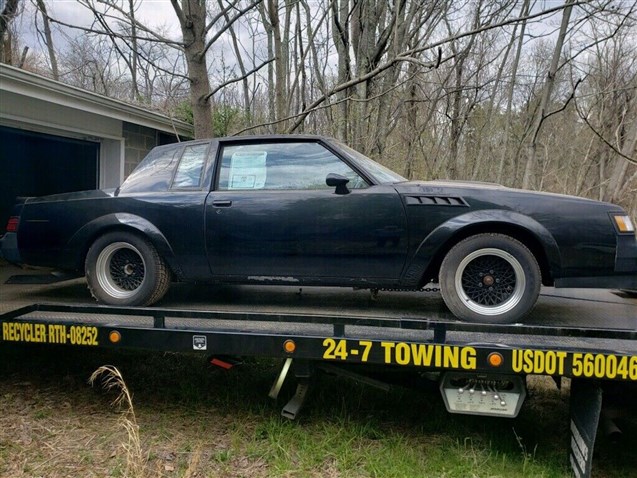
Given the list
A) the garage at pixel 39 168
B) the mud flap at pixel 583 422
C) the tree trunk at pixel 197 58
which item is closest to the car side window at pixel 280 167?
the mud flap at pixel 583 422

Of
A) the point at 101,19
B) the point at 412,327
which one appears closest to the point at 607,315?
the point at 412,327

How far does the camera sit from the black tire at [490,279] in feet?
10.4

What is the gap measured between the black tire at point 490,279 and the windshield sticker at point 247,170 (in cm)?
149

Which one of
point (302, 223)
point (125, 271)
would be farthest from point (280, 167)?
point (125, 271)

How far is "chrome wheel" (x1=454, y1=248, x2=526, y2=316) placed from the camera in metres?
3.21

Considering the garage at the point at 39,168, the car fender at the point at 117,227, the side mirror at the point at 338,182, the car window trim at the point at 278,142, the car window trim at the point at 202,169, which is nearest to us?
the side mirror at the point at 338,182

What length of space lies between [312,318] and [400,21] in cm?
767

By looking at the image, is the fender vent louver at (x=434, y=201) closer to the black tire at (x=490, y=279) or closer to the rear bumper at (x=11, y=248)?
the black tire at (x=490, y=279)

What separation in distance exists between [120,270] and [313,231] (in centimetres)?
156

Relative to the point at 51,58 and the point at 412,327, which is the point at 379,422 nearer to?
the point at 412,327

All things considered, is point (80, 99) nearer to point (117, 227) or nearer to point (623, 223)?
point (117, 227)

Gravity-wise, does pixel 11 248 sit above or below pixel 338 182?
below

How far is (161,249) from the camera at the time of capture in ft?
12.1

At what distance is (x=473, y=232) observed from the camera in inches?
130
